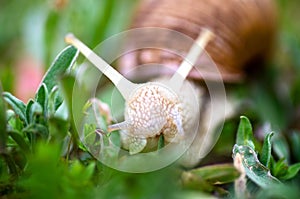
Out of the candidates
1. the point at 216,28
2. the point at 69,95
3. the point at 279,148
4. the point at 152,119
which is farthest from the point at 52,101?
the point at 216,28

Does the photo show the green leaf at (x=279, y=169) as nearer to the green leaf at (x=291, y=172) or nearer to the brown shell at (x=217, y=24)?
the green leaf at (x=291, y=172)

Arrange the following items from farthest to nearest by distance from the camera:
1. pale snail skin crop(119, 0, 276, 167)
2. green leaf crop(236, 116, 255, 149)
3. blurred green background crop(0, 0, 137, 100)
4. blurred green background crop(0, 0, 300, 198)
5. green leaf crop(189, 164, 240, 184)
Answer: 1. blurred green background crop(0, 0, 137, 100)
2. pale snail skin crop(119, 0, 276, 167)
3. blurred green background crop(0, 0, 300, 198)
4. green leaf crop(236, 116, 255, 149)
5. green leaf crop(189, 164, 240, 184)

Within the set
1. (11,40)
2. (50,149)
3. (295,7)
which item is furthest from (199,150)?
(295,7)

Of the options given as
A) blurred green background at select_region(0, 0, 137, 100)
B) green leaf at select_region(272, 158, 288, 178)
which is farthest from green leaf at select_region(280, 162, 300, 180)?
blurred green background at select_region(0, 0, 137, 100)

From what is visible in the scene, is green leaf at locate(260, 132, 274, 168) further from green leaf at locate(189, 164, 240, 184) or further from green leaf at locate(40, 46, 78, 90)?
green leaf at locate(40, 46, 78, 90)

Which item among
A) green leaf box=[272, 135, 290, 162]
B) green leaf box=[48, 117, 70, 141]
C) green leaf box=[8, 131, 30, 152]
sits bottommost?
green leaf box=[8, 131, 30, 152]

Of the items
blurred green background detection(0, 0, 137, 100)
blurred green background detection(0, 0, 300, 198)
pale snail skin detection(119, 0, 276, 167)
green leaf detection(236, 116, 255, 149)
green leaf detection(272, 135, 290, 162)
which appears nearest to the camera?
green leaf detection(236, 116, 255, 149)

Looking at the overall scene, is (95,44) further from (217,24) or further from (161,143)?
(161,143)

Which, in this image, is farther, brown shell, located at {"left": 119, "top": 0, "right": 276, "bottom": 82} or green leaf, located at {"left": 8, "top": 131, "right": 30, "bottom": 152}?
brown shell, located at {"left": 119, "top": 0, "right": 276, "bottom": 82}
